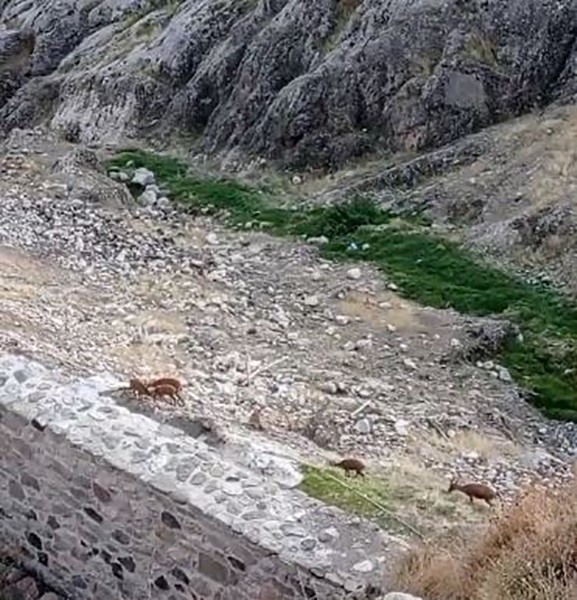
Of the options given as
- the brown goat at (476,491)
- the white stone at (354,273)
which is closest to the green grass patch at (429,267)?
the white stone at (354,273)

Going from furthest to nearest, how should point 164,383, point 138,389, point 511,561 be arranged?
1. point 164,383
2. point 138,389
3. point 511,561

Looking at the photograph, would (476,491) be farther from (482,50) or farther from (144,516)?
(482,50)

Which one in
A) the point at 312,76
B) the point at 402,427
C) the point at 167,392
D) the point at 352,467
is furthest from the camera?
the point at 312,76

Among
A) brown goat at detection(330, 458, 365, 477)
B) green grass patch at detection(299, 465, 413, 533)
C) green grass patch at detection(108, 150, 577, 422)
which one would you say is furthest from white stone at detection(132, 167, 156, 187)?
green grass patch at detection(299, 465, 413, 533)

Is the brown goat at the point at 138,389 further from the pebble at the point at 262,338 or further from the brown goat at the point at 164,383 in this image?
the pebble at the point at 262,338

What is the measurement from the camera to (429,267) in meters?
15.3

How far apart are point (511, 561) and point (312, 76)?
48.3 ft

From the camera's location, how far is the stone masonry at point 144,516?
703 centimetres

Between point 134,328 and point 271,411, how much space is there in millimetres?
2600

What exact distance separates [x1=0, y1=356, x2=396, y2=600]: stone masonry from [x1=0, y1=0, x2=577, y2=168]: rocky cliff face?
1110 cm

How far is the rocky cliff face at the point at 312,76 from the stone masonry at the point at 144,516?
11.1 metres

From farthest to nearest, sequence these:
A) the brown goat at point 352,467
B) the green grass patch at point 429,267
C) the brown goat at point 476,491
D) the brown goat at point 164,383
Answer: the green grass patch at point 429,267, the brown goat at point 164,383, the brown goat at point 352,467, the brown goat at point 476,491

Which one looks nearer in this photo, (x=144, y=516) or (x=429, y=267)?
(x=144, y=516)


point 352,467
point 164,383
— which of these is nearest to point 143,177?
point 164,383
